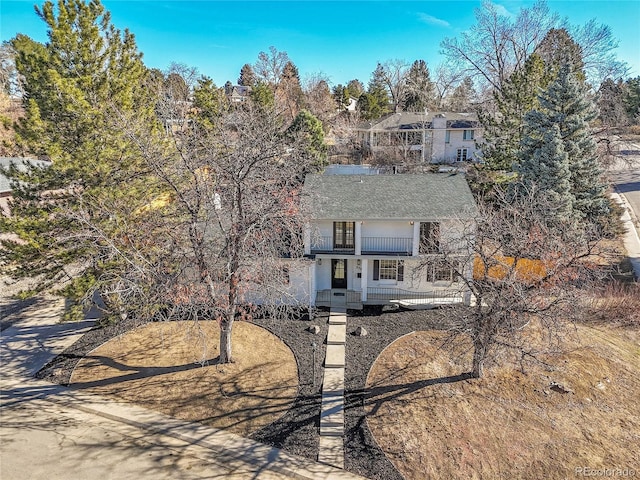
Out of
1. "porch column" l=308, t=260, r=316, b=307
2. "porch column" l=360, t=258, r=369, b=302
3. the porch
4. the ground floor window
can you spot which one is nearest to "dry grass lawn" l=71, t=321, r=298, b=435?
"porch column" l=308, t=260, r=316, b=307

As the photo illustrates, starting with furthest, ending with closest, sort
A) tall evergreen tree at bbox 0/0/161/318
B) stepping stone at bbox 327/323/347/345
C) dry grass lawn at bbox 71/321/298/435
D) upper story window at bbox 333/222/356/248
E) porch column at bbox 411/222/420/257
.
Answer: upper story window at bbox 333/222/356/248 → porch column at bbox 411/222/420/257 → stepping stone at bbox 327/323/347/345 → tall evergreen tree at bbox 0/0/161/318 → dry grass lawn at bbox 71/321/298/435

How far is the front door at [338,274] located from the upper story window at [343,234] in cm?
96

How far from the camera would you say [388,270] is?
64.0 ft

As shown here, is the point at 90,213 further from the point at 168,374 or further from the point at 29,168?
the point at 168,374

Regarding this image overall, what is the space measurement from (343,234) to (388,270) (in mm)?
2854

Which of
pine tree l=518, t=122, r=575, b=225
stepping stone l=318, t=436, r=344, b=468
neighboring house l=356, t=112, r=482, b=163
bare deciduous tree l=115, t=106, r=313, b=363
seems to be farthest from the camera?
neighboring house l=356, t=112, r=482, b=163

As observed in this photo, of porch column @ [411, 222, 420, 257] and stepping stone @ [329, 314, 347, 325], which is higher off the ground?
porch column @ [411, 222, 420, 257]

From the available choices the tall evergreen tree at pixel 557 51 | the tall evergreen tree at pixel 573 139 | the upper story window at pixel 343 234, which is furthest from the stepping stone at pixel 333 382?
the tall evergreen tree at pixel 557 51

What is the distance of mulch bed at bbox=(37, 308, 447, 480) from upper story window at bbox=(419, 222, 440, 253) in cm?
289

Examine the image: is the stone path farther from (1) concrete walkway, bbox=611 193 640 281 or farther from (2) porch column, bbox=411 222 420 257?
(1) concrete walkway, bbox=611 193 640 281

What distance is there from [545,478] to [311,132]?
3001 cm

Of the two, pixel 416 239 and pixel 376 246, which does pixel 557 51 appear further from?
pixel 376 246

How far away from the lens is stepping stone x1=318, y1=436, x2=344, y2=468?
10.3m

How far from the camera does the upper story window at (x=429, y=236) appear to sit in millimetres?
18219
